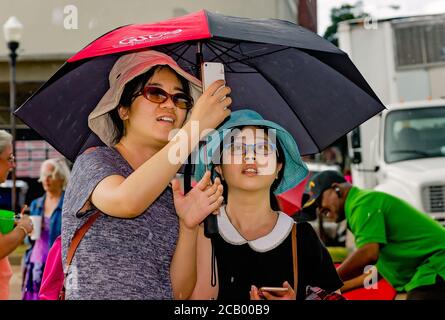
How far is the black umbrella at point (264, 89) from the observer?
229 centimetres

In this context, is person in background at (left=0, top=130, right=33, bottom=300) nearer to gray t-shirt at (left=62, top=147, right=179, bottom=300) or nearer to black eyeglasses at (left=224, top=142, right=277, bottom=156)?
gray t-shirt at (left=62, top=147, right=179, bottom=300)

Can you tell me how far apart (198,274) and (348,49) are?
18.8 ft

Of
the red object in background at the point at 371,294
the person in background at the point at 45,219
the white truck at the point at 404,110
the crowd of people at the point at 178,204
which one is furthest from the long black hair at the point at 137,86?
the white truck at the point at 404,110

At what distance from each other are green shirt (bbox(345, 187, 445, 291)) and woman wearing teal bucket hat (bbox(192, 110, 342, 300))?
1.63 meters

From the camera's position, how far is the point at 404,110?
743cm

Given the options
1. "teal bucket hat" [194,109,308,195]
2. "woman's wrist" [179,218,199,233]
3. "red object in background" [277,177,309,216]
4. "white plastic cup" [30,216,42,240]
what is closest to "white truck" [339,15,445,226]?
"red object in background" [277,177,309,216]

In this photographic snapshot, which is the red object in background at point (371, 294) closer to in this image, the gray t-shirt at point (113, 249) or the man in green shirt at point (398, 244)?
the man in green shirt at point (398, 244)

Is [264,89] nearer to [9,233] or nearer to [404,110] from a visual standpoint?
[9,233]

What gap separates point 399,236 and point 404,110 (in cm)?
390

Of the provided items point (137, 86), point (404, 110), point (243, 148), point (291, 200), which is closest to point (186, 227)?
point (243, 148)

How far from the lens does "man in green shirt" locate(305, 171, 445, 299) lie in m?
3.54

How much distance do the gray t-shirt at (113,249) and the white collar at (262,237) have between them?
187 millimetres

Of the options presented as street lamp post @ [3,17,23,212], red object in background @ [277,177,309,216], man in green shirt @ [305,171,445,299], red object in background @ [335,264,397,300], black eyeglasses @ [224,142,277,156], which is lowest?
red object in background @ [335,264,397,300]

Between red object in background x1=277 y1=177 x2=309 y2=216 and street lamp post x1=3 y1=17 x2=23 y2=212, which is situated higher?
street lamp post x1=3 y1=17 x2=23 y2=212
